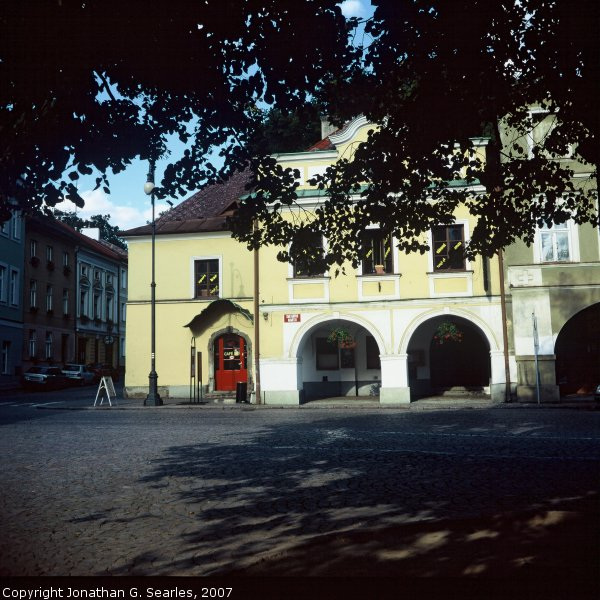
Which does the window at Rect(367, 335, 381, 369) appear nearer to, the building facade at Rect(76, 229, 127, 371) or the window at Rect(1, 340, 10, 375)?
the window at Rect(1, 340, 10, 375)

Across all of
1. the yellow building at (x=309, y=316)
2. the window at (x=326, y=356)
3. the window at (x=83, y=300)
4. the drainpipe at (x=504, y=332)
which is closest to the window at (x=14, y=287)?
the window at (x=83, y=300)

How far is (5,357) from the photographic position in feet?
135

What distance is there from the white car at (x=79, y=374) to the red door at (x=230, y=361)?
18283 mm

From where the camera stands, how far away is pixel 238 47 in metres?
7.29

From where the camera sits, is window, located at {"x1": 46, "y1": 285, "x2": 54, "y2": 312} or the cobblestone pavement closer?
the cobblestone pavement

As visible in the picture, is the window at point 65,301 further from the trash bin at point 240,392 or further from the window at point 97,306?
the trash bin at point 240,392

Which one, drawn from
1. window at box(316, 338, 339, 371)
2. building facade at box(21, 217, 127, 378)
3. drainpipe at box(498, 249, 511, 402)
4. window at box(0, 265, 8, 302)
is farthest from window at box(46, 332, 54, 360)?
drainpipe at box(498, 249, 511, 402)

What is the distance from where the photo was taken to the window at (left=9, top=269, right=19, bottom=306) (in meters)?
42.6

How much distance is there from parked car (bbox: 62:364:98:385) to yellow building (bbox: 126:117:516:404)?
16510 mm

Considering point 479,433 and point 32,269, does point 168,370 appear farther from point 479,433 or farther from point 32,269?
point 32,269

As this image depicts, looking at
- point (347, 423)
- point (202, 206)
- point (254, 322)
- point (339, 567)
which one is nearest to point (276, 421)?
point (347, 423)

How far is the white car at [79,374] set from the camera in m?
42.1

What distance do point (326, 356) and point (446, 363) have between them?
16.7 ft

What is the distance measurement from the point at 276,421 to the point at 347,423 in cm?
204
